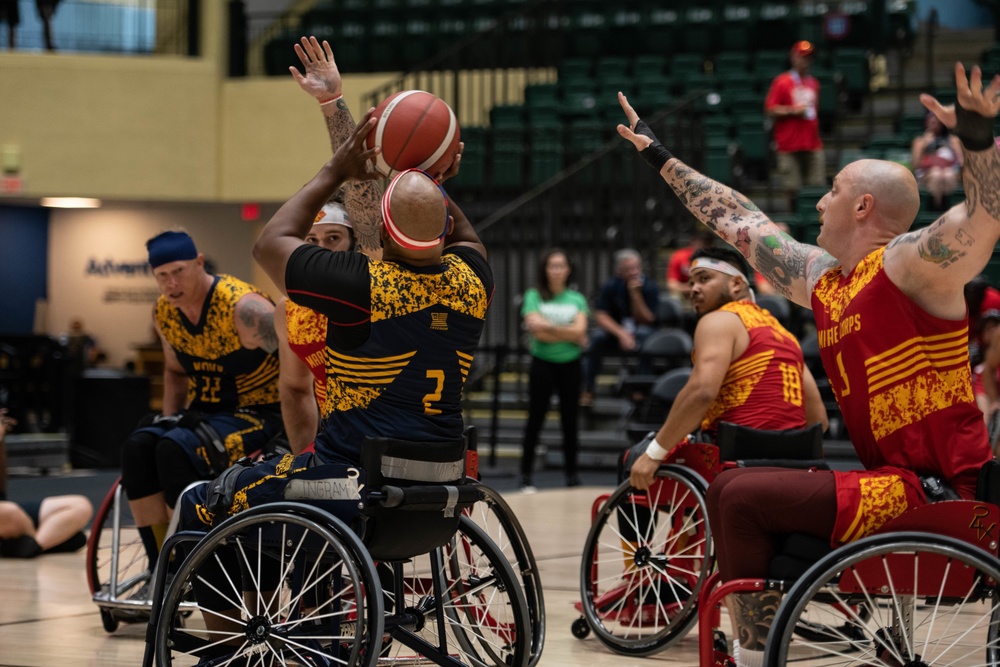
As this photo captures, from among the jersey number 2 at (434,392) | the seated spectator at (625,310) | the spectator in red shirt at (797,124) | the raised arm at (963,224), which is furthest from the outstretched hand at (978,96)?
the spectator in red shirt at (797,124)

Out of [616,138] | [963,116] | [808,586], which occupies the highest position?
[616,138]

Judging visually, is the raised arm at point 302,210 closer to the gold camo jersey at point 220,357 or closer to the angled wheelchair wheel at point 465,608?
the angled wheelchair wheel at point 465,608

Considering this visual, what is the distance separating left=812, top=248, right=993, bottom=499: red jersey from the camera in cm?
298

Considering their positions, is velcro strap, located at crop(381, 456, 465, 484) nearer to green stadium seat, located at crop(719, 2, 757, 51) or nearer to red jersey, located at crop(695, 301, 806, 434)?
red jersey, located at crop(695, 301, 806, 434)

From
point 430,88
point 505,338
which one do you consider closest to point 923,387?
point 505,338

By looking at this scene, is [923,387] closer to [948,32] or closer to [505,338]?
[505,338]

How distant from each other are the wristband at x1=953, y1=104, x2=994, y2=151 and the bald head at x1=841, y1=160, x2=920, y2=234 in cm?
47

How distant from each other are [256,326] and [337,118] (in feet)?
3.56

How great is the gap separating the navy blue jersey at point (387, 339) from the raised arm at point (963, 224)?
1032 mm

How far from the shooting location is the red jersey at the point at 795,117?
1110cm

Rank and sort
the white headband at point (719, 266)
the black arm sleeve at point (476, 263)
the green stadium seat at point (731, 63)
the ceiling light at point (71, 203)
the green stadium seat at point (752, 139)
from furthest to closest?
Answer: 1. the ceiling light at point (71, 203)
2. the green stadium seat at point (731, 63)
3. the green stadium seat at point (752, 139)
4. the white headband at point (719, 266)
5. the black arm sleeve at point (476, 263)

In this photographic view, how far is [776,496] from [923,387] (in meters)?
0.42

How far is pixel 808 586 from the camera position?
272 centimetres

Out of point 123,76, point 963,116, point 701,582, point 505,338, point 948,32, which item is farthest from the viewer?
point 123,76
